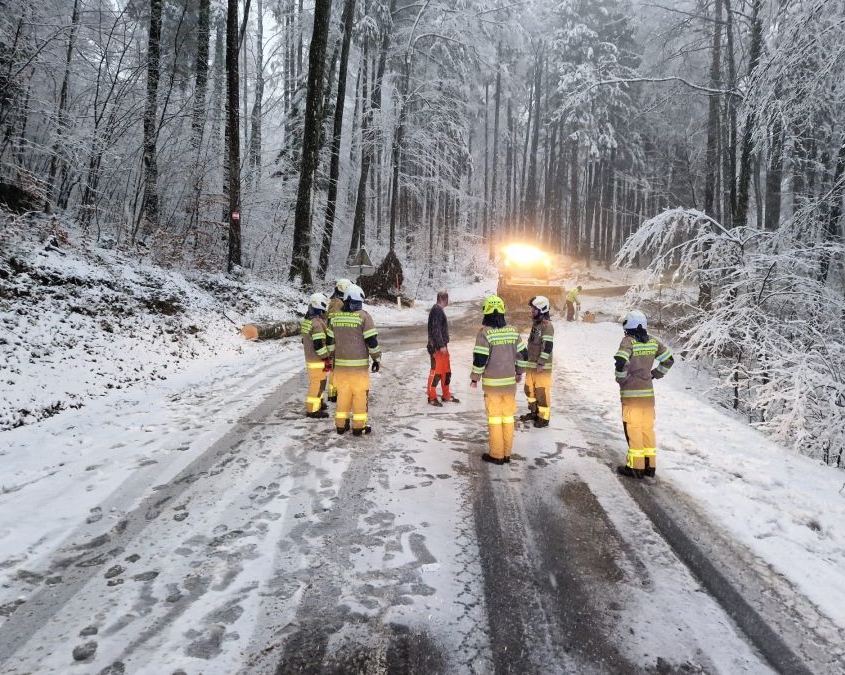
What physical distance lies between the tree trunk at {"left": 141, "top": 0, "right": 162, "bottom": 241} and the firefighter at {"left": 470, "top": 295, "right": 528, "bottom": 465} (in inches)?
424

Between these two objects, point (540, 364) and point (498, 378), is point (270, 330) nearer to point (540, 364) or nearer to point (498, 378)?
point (540, 364)

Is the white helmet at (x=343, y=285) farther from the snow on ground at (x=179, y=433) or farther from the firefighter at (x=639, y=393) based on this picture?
the firefighter at (x=639, y=393)

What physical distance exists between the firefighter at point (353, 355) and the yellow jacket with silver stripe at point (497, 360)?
4.40 ft

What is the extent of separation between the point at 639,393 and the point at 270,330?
9607 millimetres

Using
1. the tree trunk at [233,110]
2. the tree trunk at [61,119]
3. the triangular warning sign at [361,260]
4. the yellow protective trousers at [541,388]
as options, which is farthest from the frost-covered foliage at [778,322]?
the triangular warning sign at [361,260]

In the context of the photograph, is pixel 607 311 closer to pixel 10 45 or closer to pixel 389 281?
pixel 389 281

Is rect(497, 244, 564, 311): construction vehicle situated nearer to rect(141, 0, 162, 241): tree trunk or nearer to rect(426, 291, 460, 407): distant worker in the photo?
rect(426, 291, 460, 407): distant worker

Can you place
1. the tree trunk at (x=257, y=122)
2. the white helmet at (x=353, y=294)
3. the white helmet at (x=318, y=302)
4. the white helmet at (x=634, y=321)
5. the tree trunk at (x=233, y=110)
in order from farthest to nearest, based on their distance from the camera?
the tree trunk at (x=257, y=122)
the tree trunk at (x=233, y=110)
the white helmet at (x=318, y=302)
the white helmet at (x=353, y=294)
the white helmet at (x=634, y=321)

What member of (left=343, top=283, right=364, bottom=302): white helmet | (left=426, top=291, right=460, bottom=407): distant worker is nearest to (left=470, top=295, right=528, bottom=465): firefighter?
(left=343, top=283, right=364, bottom=302): white helmet

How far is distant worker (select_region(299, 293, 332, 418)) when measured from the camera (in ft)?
22.2

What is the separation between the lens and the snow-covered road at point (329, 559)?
273 cm

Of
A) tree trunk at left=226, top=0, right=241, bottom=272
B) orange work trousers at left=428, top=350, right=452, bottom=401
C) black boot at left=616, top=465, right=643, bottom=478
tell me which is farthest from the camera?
tree trunk at left=226, top=0, right=241, bottom=272

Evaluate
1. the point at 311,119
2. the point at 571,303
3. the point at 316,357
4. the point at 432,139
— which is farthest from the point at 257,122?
the point at 316,357

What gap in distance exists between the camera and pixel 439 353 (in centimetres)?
774
